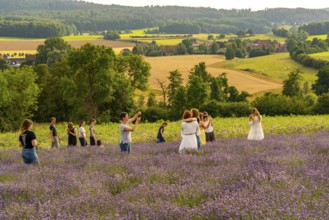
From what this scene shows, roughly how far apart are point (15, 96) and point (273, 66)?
8194 cm

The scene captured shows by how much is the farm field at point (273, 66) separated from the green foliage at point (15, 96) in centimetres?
6663

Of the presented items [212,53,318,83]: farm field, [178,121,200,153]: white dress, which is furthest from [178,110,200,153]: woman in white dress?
[212,53,318,83]: farm field

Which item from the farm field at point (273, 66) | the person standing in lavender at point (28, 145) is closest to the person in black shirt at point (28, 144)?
the person standing in lavender at point (28, 145)

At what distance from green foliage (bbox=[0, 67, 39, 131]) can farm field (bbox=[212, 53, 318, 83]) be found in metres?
66.6

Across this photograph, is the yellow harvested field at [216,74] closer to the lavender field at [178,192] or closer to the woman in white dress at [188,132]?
the woman in white dress at [188,132]

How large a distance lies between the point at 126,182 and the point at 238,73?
10141cm

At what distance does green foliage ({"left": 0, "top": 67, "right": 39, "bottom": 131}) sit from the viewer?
5194 centimetres

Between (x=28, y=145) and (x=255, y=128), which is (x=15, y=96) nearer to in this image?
(x=255, y=128)

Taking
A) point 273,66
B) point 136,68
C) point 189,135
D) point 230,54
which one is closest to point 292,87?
point 136,68

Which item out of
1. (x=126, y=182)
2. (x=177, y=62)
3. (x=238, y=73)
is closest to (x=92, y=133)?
(x=126, y=182)

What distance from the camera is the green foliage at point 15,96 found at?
170 ft

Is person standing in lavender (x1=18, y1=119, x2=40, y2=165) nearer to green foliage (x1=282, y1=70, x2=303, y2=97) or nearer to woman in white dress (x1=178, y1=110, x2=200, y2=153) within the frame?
woman in white dress (x1=178, y1=110, x2=200, y2=153)

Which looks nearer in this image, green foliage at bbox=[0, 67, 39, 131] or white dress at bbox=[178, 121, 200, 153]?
white dress at bbox=[178, 121, 200, 153]

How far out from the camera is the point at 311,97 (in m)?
74.2
